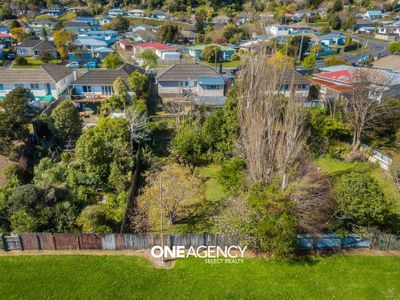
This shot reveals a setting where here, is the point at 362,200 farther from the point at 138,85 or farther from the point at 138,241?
the point at 138,85

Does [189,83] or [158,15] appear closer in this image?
[189,83]

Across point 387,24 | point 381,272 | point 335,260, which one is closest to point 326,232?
point 335,260

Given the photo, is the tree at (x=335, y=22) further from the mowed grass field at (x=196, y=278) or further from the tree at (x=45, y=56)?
the mowed grass field at (x=196, y=278)

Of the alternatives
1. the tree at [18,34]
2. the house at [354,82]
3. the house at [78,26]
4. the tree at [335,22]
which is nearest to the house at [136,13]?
the house at [78,26]

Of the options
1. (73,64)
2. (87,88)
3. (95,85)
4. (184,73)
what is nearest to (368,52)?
(184,73)

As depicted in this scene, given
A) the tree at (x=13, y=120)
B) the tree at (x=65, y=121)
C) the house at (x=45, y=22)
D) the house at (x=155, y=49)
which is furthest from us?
the house at (x=45, y=22)

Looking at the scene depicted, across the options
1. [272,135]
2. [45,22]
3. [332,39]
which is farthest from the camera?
[45,22]

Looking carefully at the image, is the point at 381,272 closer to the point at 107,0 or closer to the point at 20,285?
the point at 20,285

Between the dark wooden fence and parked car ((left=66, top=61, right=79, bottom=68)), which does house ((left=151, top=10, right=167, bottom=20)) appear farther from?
the dark wooden fence
